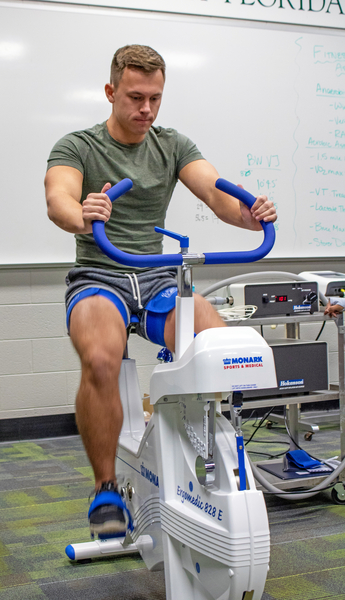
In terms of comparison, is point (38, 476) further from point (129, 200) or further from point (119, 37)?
point (119, 37)

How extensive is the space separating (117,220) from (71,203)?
25cm

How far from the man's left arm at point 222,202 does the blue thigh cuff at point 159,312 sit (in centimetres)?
25

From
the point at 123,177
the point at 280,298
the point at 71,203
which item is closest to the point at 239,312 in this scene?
the point at 280,298

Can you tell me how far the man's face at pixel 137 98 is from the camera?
148 centimetres

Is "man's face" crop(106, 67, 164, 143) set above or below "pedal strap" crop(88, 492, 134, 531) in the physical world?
above

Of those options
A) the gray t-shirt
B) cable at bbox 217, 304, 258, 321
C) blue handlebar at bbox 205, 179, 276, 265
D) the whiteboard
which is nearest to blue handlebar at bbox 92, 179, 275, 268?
blue handlebar at bbox 205, 179, 276, 265

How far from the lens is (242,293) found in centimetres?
259

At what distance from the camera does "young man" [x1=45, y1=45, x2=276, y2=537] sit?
1.26 metres

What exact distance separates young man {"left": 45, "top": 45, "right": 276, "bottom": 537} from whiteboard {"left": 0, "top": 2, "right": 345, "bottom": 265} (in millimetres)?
1607

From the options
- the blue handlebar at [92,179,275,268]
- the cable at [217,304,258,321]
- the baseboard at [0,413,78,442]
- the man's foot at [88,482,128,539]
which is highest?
the blue handlebar at [92,179,275,268]

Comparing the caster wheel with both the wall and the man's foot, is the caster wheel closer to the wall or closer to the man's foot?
the man's foot

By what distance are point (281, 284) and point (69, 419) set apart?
60.0 inches

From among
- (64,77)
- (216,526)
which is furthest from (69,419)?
(216,526)

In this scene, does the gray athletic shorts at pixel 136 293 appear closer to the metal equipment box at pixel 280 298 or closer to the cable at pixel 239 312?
the cable at pixel 239 312
